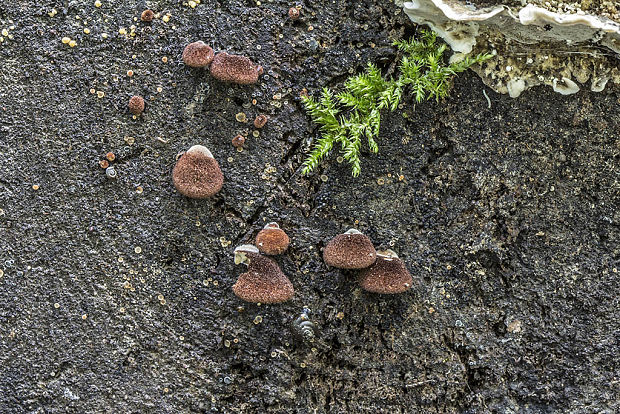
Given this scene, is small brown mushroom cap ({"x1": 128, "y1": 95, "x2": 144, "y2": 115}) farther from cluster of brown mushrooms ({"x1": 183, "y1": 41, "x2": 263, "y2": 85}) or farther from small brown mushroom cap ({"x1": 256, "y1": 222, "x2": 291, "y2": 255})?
small brown mushroom cap ({"x1": 256, "y1": 222, "x2": 291, "y2": 255})

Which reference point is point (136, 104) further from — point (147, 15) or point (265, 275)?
point (265, 275)

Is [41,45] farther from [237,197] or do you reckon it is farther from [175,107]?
[237,197]

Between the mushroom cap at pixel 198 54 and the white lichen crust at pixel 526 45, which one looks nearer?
the white lichen crust at pixel 526 45

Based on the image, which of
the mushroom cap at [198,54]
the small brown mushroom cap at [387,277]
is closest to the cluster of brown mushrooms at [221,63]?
the mushroom cap at [198,54]

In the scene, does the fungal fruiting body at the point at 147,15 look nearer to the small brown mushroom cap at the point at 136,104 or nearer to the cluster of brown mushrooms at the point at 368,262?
the small brown mushroom cap at the point at 136,104

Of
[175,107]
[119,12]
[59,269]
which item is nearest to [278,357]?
[59,269]

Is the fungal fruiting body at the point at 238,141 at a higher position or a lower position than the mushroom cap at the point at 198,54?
lower
